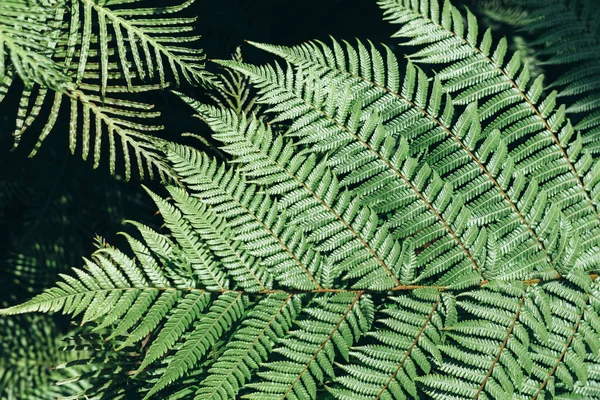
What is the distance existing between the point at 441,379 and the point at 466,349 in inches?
6.1

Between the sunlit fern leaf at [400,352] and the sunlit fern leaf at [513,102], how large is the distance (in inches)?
17.8

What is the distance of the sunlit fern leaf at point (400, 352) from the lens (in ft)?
4.16

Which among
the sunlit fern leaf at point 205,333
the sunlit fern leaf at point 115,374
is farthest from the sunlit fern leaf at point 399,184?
the sunlit fern leaf at point 115,374

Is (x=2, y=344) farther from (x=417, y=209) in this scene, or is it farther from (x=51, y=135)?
(x=417, y=209)

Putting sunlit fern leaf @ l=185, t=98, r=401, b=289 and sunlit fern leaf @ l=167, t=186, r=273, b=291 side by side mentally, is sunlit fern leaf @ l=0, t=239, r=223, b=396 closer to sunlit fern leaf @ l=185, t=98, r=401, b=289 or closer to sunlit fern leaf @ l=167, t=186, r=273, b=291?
sunlit fern leaf @ l=167, t=186, r=273, b=291

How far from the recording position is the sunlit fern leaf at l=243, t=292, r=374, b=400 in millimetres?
1268

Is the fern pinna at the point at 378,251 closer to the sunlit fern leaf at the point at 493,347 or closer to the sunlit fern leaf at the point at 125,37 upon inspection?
the sunlit fern leaf at the point at 493,347

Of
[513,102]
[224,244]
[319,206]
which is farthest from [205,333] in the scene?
[513,102]

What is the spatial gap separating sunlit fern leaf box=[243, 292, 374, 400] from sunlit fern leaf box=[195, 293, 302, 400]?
0.03 m

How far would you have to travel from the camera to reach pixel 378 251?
141cm

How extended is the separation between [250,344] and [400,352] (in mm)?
360

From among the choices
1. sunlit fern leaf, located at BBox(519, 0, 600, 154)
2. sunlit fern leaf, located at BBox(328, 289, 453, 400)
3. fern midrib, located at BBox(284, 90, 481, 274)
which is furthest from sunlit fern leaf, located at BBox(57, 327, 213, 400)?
sunlit fern leaf, located at BBox(519, 0, 600, 154)

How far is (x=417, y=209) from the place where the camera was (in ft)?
4.58

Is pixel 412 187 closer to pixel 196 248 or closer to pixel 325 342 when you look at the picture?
pixel 325 342
